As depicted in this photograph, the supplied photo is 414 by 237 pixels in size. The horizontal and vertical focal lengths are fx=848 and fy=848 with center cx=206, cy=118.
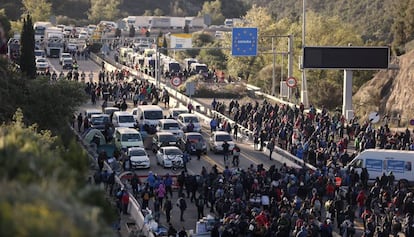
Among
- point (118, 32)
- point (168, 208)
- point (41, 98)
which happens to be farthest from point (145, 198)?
point (118, 32)

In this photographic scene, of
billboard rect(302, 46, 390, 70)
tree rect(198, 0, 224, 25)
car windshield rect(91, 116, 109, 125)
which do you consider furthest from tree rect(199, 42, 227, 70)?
tree rect(198, 0, 224, 25)

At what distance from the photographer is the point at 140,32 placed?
12850 centimetres

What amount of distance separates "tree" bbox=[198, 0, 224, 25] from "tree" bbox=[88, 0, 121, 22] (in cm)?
1863

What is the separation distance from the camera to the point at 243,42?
5481cm

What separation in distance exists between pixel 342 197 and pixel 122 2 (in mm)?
161450

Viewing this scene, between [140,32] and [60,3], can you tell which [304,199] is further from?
Result: [60,3]

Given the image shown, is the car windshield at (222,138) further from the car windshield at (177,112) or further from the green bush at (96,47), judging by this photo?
the green bush at (96,47)

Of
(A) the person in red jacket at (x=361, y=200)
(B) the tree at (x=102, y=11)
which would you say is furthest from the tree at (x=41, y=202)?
(B) the tree at (x=102, y=11)

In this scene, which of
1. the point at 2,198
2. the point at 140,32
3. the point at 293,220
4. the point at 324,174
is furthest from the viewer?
the point at 140,32

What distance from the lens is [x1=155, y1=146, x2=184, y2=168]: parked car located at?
3341 centimetres

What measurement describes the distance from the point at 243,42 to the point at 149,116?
1491cm

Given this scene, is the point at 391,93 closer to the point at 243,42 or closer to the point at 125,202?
the point at 243,42

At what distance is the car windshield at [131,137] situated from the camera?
35719 mm

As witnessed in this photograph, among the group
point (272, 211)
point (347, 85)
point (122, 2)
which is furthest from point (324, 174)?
point (122, 2)
